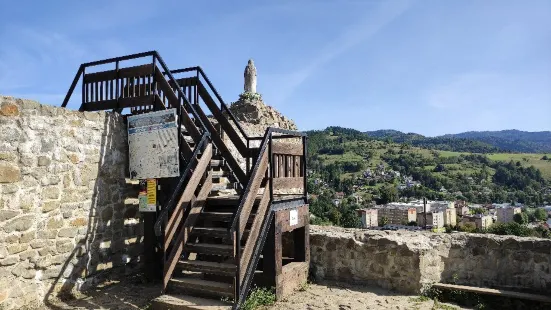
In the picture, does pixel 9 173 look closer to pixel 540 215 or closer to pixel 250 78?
pixel 250 78

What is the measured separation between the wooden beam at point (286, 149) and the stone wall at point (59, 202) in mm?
2650

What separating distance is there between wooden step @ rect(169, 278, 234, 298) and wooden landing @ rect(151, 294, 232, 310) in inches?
3.6

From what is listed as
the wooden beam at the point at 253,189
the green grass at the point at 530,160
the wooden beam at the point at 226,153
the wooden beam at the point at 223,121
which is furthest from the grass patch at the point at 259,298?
the green grass at the point at 530,160

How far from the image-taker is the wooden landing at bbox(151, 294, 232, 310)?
4.74m

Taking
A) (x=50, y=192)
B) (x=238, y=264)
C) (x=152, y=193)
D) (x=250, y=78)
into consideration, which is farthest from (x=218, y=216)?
(x=250, y=78)

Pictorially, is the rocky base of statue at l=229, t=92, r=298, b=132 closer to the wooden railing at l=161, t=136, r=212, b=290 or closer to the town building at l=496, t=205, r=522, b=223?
the wooden railing at l=161, t=136, r=212, b=290

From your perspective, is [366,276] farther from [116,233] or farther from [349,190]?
[349,190]

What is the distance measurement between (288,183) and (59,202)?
335 cm

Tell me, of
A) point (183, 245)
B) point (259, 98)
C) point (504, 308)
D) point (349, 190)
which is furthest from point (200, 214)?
point (349, 190)

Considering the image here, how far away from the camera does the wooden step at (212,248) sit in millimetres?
5180

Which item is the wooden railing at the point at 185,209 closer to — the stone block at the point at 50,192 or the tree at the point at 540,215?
the stone block at the point at 50,192

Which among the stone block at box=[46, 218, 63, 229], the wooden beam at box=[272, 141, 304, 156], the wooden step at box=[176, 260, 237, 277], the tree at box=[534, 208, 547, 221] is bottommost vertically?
the tree at box=[534, 208, 547, 221]

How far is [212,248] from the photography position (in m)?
5.27

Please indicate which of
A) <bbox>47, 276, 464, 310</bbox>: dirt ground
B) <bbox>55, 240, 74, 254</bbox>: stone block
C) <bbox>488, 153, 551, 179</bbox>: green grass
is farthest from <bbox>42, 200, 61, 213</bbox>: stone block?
<bbox>488, 153, 551, 179</bbox>: green grass
